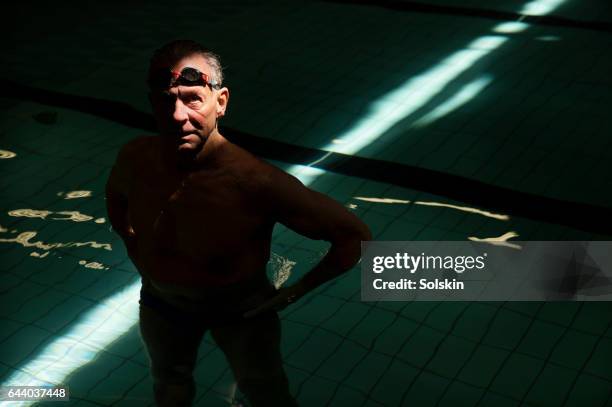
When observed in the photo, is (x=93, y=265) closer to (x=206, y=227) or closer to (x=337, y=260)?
(x=206, y=227)

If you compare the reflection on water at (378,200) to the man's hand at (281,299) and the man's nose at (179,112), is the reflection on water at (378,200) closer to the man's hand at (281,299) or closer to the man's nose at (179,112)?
the man's hand at (281,299)

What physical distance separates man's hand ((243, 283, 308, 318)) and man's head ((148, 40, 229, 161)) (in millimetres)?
465

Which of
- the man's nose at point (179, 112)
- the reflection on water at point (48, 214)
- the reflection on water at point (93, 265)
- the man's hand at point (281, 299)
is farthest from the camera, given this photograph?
the reflection on water at point (48, 214)

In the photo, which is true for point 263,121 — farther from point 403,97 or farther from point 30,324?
point 30,324

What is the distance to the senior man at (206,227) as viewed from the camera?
1831 mm

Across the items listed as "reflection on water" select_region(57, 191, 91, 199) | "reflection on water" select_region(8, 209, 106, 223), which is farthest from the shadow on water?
"reflection on water" select_region(8, 209, 106, 223)

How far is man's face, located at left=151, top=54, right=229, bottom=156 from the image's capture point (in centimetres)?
179

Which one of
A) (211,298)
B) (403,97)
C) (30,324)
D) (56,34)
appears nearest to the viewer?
(211,298)

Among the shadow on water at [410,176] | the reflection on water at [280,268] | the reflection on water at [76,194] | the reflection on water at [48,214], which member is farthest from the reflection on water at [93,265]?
the shadow on water at [410,176]

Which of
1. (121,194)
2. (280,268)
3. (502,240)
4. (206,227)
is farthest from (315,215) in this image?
(502,240)

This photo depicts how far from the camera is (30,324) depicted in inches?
125

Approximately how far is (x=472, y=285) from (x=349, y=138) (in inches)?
58.6

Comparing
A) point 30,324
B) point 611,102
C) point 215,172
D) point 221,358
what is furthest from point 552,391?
point 611,102

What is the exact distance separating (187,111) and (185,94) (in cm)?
4
